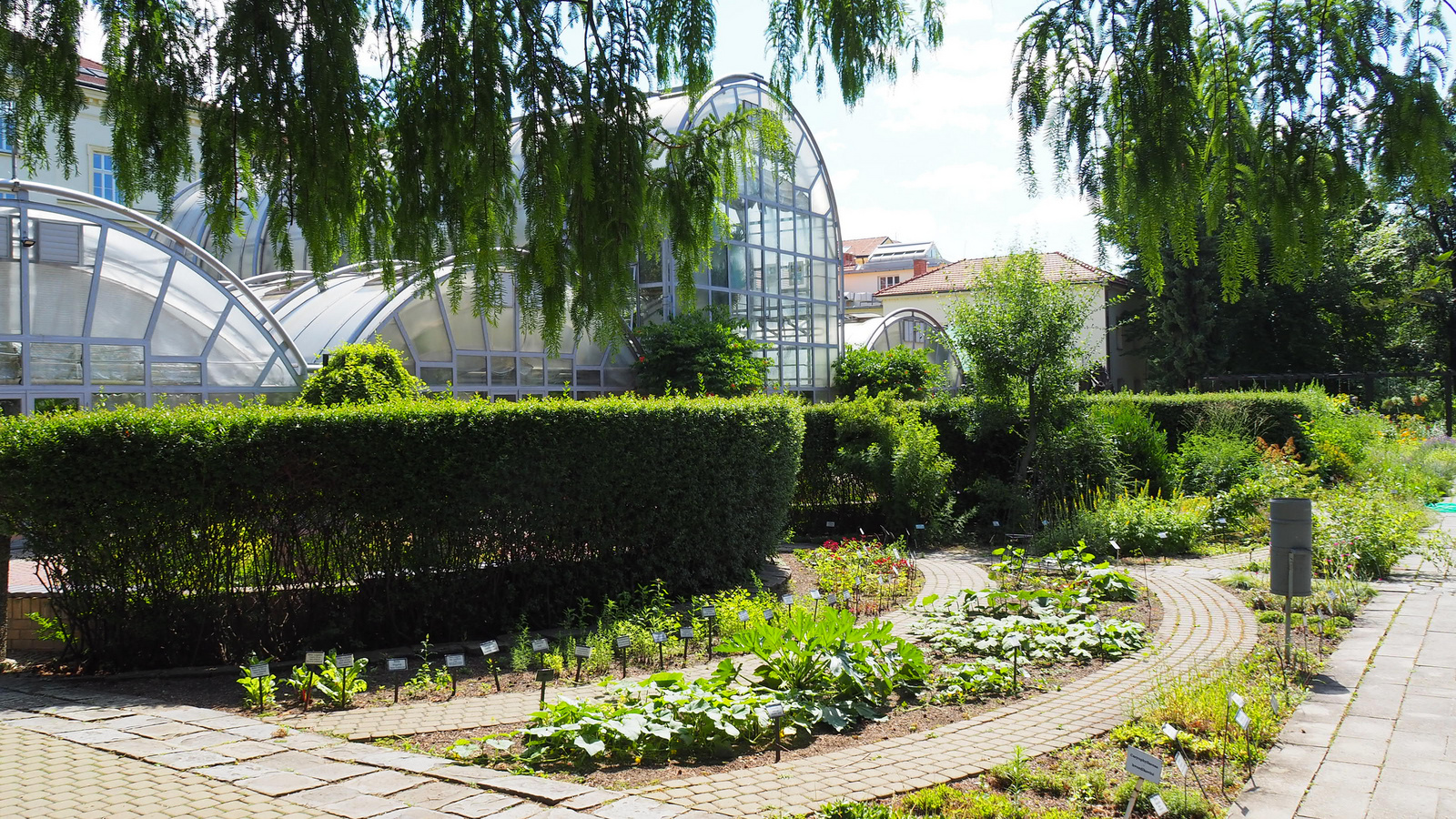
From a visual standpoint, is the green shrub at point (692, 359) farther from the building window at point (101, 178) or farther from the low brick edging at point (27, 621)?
the building window at point (101, 178)

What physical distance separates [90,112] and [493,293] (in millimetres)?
20359

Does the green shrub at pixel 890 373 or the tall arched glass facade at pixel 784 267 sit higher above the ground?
the tall arched glass facade at pixel 784 267

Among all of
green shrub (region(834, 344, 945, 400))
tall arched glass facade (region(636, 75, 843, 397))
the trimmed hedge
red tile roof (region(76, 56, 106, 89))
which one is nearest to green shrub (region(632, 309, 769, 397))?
tall arched glass facade (region(636, 75, 843, 397))

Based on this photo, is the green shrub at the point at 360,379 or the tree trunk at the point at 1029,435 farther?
the tree trunk at the point at 1029,435

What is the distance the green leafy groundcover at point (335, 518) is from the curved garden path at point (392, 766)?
0.91m

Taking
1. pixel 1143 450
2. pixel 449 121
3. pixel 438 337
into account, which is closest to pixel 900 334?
pixel 1143 450

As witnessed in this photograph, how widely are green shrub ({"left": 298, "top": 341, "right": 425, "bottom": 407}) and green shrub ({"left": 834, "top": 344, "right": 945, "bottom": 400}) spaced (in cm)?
1211

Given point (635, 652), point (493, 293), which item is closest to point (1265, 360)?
point (635, 652)

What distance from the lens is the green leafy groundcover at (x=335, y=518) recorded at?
6.62 meters

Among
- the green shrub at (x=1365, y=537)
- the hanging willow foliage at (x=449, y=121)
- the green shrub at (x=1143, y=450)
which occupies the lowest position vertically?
the green shrub at (x=1365, y=537)

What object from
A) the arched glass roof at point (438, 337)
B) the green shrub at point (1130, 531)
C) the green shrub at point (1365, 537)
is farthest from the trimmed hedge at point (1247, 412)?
the arched glass roof at point (438, 337)

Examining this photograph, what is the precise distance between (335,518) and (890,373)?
16.9m

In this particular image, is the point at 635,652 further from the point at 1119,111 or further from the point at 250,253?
the point at 250,253

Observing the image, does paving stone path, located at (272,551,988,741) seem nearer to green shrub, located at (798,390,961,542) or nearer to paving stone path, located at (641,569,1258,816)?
paving stone path, located at (641,569,1258,816)
